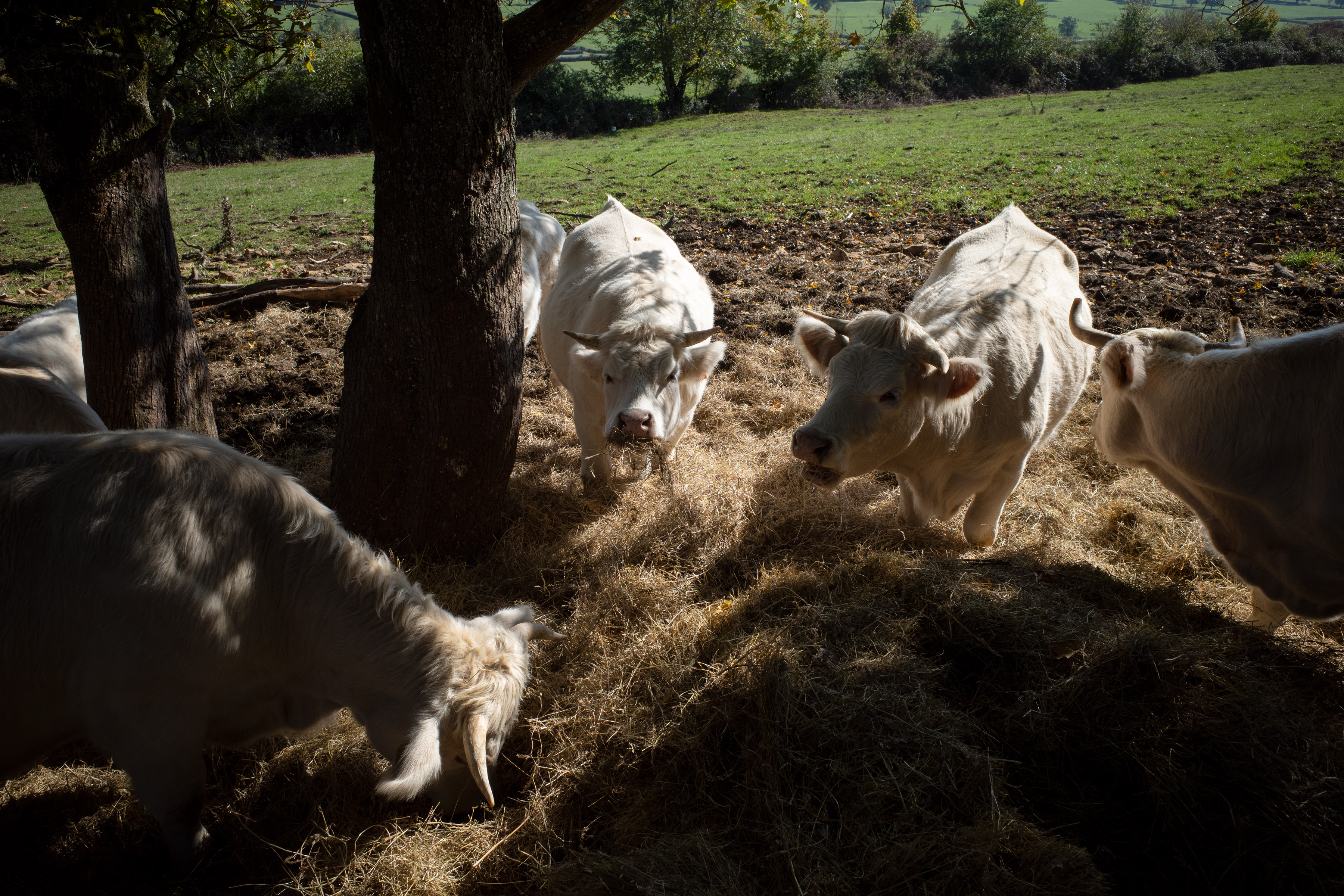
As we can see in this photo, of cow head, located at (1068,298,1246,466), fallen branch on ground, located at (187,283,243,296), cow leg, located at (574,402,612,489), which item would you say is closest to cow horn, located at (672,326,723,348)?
cow leg, located at (574,402,612,489)

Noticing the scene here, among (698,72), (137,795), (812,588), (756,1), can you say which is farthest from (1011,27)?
(137,795)

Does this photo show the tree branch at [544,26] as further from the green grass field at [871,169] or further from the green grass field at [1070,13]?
the green grass field at [1070,13]

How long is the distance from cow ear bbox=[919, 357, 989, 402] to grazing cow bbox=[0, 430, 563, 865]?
8.52 feet

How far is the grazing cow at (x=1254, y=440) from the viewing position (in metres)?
3.45

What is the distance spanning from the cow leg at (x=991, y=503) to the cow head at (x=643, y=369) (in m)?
2.08

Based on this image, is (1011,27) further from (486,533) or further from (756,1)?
(486,533)

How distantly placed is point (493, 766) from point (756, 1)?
17.5ft

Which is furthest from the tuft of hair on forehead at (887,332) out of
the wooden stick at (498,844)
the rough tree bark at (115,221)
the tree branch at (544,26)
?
the rough tree bark at (115,221)

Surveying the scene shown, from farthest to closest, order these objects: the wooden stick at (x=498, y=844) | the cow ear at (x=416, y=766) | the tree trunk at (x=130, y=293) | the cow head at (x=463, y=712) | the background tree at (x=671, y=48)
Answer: the background tree at (x=671, y=48), the tree trunk at (x=130, y=293), the wooden stick at (x=498, y=844), the cow head at (x=463, y=712), the cow ear at (x=416, y=766)

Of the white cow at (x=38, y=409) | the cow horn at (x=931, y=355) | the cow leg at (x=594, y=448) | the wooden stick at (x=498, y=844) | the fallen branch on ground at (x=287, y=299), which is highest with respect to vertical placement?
the fallen branch on ground at (x=287, y=299)

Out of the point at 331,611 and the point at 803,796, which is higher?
the point at 331,611

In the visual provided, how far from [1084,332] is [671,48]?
1641 inches

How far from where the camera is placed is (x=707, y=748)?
2.98 meters

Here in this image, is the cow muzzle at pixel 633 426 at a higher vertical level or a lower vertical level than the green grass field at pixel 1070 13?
lower
